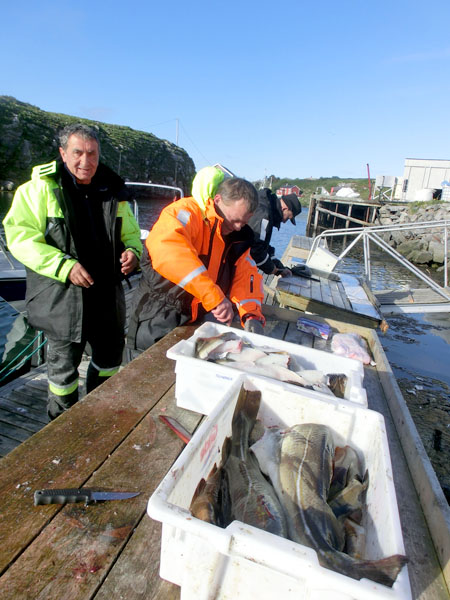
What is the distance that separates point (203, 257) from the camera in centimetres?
300

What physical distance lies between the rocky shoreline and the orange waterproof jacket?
12448 mm

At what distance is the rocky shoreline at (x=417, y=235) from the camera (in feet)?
70.0

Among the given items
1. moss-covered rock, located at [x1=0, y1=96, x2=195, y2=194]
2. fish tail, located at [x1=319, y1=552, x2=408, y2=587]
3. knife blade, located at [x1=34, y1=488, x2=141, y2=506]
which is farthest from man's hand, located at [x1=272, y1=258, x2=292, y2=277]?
moss-covered rock, located at [x1=0, y1=96, x2=195, y2=194]

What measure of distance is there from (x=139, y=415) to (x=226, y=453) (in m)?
0.60

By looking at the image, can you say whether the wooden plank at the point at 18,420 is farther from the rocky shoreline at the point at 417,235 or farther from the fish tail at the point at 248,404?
the rocky shoreline at the point at 417,235

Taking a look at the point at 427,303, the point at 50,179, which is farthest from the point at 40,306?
the point at 427,303

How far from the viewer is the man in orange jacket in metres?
2.60

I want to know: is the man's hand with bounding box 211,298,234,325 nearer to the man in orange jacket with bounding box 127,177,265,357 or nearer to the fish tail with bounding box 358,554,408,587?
the man in orange jacket with bounding box 127,177,265,357

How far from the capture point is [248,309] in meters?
3.27

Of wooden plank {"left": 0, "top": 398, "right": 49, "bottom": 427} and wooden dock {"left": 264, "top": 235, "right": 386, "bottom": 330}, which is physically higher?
wooden dock {"left": 264, "top": 235, "right": 386, "bottom": 330}

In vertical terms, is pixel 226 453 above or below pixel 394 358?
above

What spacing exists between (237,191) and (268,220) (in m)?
3.10

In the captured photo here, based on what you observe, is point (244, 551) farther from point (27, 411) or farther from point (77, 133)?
point (27, 411)

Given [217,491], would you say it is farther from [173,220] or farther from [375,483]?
[173,220]
